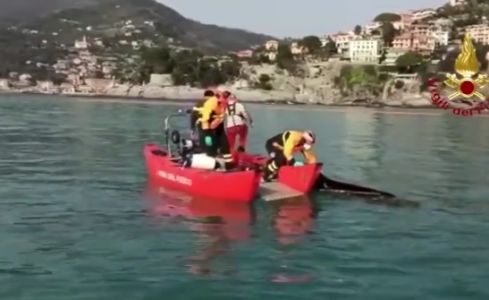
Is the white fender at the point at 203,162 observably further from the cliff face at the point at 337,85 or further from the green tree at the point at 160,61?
the green tree at the point at 160,61

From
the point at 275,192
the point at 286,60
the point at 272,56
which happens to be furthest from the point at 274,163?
the point at 272,56

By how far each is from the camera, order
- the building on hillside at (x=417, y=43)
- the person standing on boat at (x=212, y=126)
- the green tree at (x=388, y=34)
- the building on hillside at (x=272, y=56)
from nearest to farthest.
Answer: the person standing on boat at (x=212, y=126), the building on hillside at (x=417, y=43), the building on hillside at (x=272, y=56), the green tree at (x=388, y=34)

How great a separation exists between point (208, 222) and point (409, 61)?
513 ft

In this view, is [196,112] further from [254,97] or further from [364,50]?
[364,50]

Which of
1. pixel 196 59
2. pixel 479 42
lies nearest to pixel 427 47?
pixel 479 42

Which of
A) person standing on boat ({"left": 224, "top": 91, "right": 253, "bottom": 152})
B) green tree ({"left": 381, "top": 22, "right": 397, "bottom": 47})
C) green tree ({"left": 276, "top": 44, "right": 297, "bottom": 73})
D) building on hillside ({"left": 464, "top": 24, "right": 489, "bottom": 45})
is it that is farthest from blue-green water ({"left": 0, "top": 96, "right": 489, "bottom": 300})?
green tree ({"left": 381, "top": 22, "right": 397, "bottom": 47})

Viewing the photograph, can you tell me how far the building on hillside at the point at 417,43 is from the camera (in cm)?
18488

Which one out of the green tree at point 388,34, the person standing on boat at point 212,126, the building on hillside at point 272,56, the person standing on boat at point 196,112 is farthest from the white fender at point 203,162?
the green tree at point 388,34

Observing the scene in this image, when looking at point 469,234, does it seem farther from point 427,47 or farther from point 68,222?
point 427,47

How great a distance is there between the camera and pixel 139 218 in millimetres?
15516

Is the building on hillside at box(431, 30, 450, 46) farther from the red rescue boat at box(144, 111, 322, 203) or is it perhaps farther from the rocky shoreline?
the red rescue boat at box(144, 111, 322, 203)

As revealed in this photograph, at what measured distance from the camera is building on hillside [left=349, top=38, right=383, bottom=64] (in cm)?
18250

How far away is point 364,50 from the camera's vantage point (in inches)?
7264

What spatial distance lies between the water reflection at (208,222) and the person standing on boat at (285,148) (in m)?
2.09
